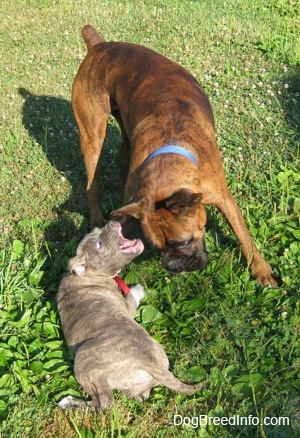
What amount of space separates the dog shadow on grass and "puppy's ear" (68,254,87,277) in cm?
118

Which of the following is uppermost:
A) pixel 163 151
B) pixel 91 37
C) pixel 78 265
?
pixel 91 37

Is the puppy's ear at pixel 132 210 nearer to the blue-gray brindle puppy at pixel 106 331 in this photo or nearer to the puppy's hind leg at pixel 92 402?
the blue-gray brindle puppy at pixel 106 331

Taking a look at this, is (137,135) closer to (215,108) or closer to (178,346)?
(178,346)

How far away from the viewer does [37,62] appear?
875cm

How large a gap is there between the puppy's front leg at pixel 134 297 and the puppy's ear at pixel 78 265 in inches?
14.9

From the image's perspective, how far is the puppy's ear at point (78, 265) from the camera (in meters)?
4.12

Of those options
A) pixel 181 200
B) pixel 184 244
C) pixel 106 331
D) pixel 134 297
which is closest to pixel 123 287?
pixel 134 297

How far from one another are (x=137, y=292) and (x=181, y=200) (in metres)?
0.89

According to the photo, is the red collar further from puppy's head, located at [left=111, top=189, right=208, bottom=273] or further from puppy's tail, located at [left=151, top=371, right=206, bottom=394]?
puppy's tail, located at [left=151, top=371, right=206, bottom=394]

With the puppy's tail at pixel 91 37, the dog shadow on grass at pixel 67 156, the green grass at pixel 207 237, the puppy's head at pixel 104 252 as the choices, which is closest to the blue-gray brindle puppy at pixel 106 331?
→ the puppy's head at pixel 104 252

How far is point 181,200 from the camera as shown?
385 cm

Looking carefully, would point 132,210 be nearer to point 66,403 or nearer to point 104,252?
point 104,252

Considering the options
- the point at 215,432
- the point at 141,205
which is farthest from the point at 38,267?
the point at 215,432

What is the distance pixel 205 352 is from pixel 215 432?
2.04ft
